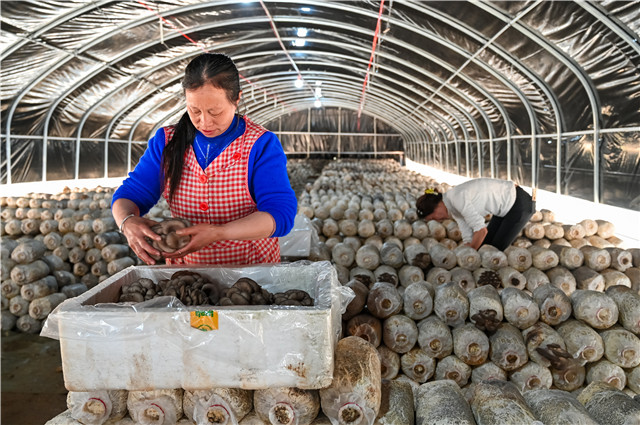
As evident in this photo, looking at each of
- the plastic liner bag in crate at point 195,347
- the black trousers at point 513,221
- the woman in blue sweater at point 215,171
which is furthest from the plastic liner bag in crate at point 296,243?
the plastic liner bag in crate at point 195,347

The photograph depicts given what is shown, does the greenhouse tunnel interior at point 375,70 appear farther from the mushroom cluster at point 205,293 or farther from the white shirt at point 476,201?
the mushroom cluster at point 205,293

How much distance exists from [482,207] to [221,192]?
175 inches

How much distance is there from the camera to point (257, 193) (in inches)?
90.4

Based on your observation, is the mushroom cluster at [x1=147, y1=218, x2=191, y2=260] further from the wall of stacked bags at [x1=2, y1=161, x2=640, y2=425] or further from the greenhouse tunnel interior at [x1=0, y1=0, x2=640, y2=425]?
the wall of stacked bags at [x1=2, y1=161, x2=640, y2=425]

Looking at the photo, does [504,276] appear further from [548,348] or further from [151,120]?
[151,120]

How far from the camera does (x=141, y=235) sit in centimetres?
196

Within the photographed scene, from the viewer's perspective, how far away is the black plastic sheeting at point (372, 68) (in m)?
7.36

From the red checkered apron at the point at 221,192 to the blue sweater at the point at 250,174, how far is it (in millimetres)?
33

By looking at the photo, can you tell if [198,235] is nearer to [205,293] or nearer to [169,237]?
[169,237]

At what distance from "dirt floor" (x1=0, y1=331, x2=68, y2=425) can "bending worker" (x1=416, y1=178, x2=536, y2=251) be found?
4328 mm

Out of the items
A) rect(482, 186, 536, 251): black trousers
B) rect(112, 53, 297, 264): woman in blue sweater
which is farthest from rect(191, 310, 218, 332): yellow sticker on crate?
rect(482, 186, 536, 251): black trousers

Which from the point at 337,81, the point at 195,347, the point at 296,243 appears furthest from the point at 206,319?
the point at 337,81

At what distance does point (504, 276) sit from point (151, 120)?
17269 millimetres

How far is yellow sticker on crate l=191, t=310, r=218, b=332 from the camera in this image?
65.7 inches
